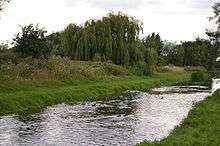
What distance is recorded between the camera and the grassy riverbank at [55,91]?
34.5 metres

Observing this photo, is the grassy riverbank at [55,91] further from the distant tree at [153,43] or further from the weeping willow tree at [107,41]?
the distant tree at [153,43]

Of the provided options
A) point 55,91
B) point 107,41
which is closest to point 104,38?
point 107,41

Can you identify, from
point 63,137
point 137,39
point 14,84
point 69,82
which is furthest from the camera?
point 137,39

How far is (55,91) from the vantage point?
4159cm

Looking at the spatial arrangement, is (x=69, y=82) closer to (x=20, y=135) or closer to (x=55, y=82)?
(x=55, y=82)

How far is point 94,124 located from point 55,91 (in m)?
13.8

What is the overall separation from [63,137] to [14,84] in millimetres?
17558

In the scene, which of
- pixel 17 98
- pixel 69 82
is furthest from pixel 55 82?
pixel 17 98

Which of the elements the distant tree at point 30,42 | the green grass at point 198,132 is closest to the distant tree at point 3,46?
the distant tree at point 30,42

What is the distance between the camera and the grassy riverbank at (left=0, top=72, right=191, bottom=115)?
34.5m

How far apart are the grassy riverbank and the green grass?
12.8m

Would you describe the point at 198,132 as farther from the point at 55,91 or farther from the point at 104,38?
the point at 104,38

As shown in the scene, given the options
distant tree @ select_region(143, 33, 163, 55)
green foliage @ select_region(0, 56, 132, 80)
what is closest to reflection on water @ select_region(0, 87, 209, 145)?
green foliage @ select_region(0, 56, 132, 80)

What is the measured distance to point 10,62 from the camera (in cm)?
4656
